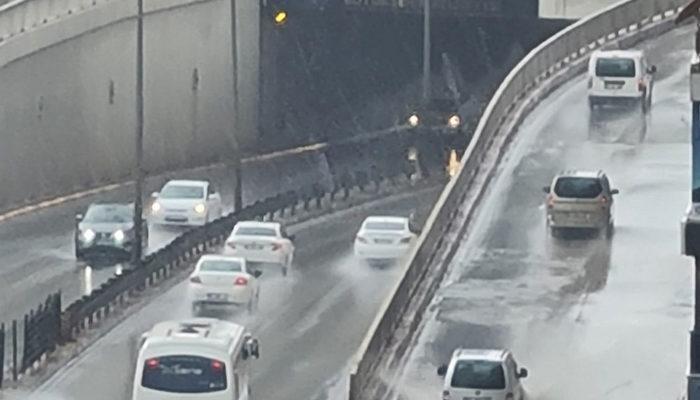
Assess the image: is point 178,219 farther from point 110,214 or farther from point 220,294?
point 220,294

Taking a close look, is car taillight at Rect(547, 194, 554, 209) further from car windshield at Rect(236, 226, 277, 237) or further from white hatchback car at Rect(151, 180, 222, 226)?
white hatchback car at Rect(151, 180, 222, 226)

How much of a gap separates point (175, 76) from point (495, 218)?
84.6 ft

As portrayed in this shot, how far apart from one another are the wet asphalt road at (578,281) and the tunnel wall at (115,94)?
1129 centimetres

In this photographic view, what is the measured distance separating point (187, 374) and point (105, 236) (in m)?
18.5

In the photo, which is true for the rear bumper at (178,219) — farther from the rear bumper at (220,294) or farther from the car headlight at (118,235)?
the rear bumper at (220,294)

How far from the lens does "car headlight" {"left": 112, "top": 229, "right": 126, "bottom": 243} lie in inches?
2102

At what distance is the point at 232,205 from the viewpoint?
67.4m

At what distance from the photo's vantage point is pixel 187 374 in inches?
1393

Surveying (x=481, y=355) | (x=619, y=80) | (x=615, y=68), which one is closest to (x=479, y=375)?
(x=481, y=355)

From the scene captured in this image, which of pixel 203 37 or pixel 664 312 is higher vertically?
pixel 203 37

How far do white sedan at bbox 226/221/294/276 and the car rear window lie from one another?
15653 mm

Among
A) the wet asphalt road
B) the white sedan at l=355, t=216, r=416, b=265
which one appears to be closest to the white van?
the wet asphalt road

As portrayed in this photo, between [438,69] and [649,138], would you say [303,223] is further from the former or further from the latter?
[438,69]

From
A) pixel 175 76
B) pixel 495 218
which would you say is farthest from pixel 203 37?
pixel 495 218
